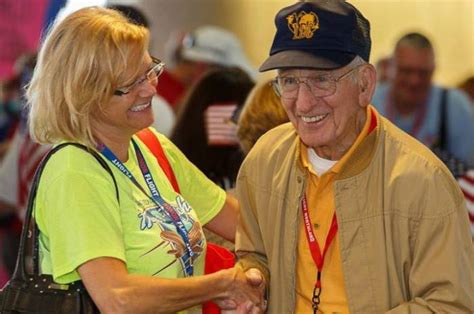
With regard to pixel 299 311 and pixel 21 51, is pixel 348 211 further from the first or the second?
pixel 21 51

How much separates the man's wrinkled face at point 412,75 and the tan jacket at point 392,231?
3719 mm

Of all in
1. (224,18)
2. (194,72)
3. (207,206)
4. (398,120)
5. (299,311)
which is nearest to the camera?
(299,311)

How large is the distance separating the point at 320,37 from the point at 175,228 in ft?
2.49

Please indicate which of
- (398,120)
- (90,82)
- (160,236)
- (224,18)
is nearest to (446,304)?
(160,236)

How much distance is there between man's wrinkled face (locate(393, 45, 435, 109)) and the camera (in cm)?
752

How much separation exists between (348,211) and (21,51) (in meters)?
4.52

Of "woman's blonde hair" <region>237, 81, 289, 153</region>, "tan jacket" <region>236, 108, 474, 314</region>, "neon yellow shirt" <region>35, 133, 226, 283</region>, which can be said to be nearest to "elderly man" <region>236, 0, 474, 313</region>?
"tan jacket" <region>236, 108, 474, 314</region>

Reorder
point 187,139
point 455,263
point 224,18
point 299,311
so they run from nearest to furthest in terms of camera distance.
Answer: point 455,263 < point 299,311 < point 187,139 < point 224,18

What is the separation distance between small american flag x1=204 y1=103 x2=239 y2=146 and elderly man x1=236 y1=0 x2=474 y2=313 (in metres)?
1.68

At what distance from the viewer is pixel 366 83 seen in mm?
3770

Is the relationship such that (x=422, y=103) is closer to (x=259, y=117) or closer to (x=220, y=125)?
(x=220, y=125)

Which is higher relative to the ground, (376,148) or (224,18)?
(376,148)

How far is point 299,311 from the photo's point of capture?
12.7 feet

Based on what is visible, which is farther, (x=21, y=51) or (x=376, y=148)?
(x=21, y=51)
